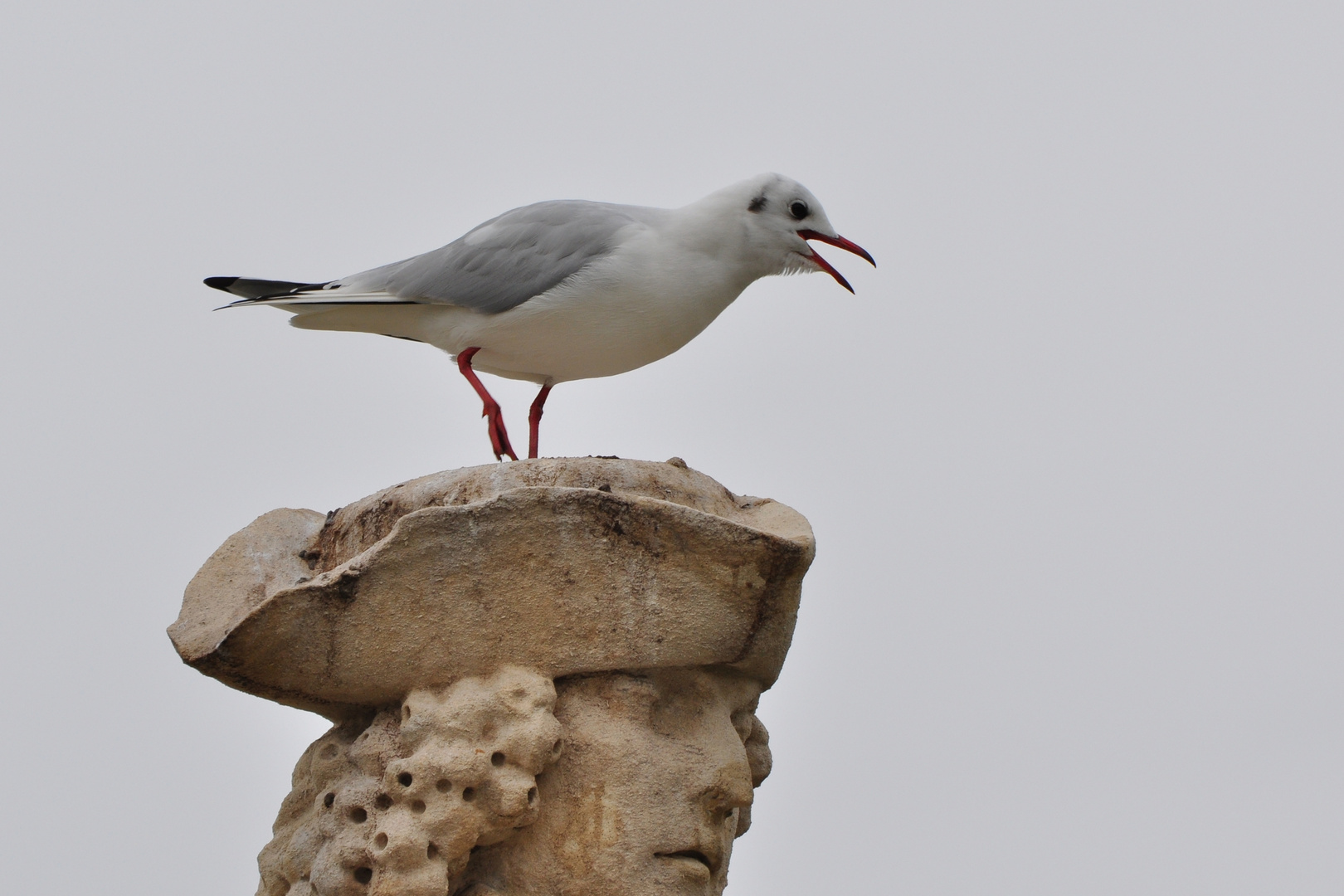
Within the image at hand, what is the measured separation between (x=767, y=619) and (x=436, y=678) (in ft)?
3.10

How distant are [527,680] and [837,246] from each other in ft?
7.71

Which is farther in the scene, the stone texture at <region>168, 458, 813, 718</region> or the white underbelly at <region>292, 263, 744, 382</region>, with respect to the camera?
the white underbelly at <region>292, 263, 744, 382</region>

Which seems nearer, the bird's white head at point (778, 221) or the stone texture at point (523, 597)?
the stone texture at point (523, 597)

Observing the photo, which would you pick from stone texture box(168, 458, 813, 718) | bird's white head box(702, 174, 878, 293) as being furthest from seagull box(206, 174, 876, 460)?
stone texture box(168, 458, 813, 718)

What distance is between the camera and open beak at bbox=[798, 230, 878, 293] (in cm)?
524

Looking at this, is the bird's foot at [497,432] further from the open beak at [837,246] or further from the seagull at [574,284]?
the open beak at [837,246]

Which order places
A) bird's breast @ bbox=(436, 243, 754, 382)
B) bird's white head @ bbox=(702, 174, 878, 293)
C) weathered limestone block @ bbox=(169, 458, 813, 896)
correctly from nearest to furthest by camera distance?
weathered limestone block @ bbox=(169, 458, 813, 896)
bird's breast @ bbox=(436, 243, 754, 382)
bird's white head @ bbox=(702, 174, 878, 293)

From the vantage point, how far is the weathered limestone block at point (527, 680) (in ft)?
11.9

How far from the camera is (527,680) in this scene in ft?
12.2

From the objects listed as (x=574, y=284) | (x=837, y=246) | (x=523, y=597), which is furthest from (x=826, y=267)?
(x=523, y=597)

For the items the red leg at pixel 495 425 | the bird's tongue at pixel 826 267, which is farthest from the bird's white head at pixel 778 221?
the red leg at pixel 495 425

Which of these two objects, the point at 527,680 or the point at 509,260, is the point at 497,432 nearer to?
the point at 509,260

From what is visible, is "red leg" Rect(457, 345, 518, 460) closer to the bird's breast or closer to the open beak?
the bird's breast

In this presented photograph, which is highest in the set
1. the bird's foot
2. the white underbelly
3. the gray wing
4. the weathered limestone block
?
the gray wing
